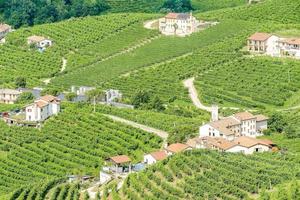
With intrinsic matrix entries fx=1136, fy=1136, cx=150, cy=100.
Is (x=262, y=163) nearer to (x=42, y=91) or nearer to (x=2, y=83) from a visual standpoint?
(x=42, y=91)

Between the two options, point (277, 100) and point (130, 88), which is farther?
point (130, 88)

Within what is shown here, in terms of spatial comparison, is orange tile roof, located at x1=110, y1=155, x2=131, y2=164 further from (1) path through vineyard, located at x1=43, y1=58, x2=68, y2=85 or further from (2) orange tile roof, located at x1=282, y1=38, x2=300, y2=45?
(2) orange tile roof, located at x1=282, y1=38, x2=300, y2=45

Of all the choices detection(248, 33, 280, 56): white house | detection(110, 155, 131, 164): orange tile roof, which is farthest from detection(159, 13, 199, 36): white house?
detection(110, 155, 131, 164): orange tile roof

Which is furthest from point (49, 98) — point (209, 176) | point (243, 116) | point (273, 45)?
point (209, 176)

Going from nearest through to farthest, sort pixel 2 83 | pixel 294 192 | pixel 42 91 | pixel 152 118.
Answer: pixel 294 192 → pixel 152 118 → pixel 42 91 → pixel 2 83

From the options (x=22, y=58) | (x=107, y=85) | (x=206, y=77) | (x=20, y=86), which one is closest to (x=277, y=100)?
(x=206, y=77)

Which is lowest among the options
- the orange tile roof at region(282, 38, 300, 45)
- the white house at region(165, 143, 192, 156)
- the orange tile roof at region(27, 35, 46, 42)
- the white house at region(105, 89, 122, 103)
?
the orange tile roof at region(27, 35, 46, 42)
